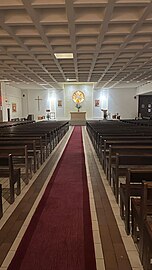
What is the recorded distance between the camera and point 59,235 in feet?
7.72

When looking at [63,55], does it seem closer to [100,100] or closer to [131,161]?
[131,161]

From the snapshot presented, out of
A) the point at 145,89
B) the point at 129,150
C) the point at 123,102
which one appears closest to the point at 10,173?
the point at 129,150

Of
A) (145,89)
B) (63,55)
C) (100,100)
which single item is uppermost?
(63,55)

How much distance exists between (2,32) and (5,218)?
606 centimetres

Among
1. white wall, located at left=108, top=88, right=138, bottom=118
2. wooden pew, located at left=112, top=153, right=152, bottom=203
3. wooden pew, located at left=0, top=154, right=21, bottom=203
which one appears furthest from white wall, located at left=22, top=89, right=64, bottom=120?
wooden pew, located at left=112, top=153, right=152, bottom=203

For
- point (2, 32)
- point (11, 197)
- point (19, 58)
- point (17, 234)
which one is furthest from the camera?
point (19, 58)

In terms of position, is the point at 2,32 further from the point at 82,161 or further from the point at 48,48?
the point at 82,161

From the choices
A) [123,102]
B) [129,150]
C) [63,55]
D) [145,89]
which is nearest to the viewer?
[129,150]

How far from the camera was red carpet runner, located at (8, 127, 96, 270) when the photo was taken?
1.93 m

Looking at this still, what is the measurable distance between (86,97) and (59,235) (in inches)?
855

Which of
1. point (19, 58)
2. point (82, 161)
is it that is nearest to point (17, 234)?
point (82, 161)

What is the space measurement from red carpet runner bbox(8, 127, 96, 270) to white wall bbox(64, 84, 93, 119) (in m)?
20.2

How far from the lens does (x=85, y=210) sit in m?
2.95

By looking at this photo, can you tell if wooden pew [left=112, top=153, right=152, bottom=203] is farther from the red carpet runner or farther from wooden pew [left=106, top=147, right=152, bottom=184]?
the red carpet runner
